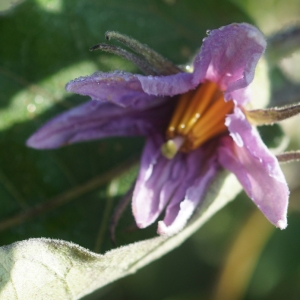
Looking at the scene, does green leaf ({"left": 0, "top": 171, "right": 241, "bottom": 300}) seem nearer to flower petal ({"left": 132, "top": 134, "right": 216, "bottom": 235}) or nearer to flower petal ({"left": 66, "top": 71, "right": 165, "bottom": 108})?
flower petal ({"left": 132, "top": 134, "right": 216, "bottom": 235})

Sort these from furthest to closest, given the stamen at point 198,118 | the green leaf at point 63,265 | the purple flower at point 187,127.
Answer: the stamen at point 198,118 → the purple flower at point 187,127 → the green leaf at point 63,265

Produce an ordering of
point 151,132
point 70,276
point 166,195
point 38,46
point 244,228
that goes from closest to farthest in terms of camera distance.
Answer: point 70,276, point 166,195, point 151,132, point 38,46, point 244,228

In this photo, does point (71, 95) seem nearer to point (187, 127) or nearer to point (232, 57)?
point (187, 127)

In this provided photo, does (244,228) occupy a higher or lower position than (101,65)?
lower

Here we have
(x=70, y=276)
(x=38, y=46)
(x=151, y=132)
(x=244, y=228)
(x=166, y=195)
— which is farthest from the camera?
(x=244, y=228)

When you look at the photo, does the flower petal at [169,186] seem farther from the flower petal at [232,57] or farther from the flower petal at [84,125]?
the flower petal at [232,57]

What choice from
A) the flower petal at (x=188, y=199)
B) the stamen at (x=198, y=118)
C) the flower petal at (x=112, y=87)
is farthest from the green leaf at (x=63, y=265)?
the flower petal at (x=112, y=87)

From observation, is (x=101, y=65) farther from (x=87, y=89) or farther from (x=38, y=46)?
(x=87, y=89)

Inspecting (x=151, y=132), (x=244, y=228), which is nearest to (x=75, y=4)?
(x=151, y=132)

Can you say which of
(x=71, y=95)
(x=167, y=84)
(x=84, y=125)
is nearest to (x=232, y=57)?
(x=167, y=84)
